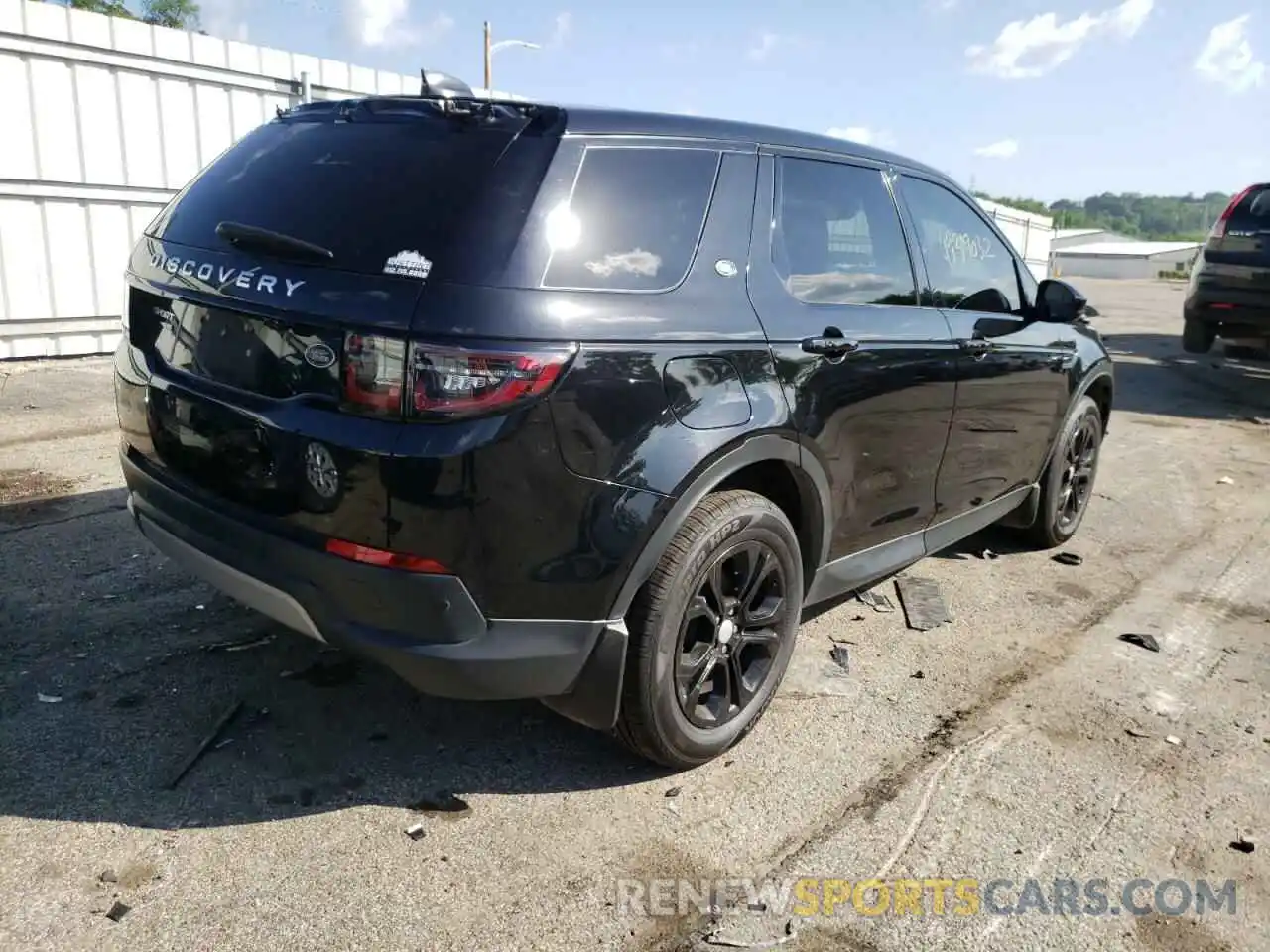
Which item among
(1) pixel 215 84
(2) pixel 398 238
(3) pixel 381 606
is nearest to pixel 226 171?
(2) pixel 398 238

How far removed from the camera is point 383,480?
2297 millimetres

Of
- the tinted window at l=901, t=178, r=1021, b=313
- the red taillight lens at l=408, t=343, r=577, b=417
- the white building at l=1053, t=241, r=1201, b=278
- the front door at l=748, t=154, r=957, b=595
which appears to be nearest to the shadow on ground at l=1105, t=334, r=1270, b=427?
the tinted window at l=901, t=178, r=1021, b=313

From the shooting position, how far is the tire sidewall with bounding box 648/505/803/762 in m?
2.73

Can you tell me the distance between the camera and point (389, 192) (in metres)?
2.57

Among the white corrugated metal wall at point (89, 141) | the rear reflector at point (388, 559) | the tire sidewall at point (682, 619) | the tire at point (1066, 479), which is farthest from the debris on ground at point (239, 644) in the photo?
the white corrugated metal wall at point (89, 141)

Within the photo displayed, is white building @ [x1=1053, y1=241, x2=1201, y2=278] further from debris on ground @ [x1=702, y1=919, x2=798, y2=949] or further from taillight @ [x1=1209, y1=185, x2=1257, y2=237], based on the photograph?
debris on ground @ [x1=702, y1=919, x2=798, y2=949]

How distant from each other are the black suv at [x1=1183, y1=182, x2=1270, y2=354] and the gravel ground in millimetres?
6439

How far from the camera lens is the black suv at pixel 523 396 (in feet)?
7.65

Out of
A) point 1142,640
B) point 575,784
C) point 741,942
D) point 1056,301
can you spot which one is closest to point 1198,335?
point 1056,301

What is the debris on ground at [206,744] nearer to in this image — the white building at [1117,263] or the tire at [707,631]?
the tire at [707,631]

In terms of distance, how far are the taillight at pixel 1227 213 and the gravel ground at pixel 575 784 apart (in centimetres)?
694

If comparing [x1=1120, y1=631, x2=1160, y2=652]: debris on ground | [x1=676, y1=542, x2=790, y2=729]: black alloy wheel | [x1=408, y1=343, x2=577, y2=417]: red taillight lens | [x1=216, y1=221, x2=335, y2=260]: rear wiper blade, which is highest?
[x1=216, y1=221, x2=335, y2=260]: rear wiper blade

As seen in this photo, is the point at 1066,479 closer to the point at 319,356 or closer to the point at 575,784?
the point at 575,784

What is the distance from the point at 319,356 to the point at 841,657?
2.35m
